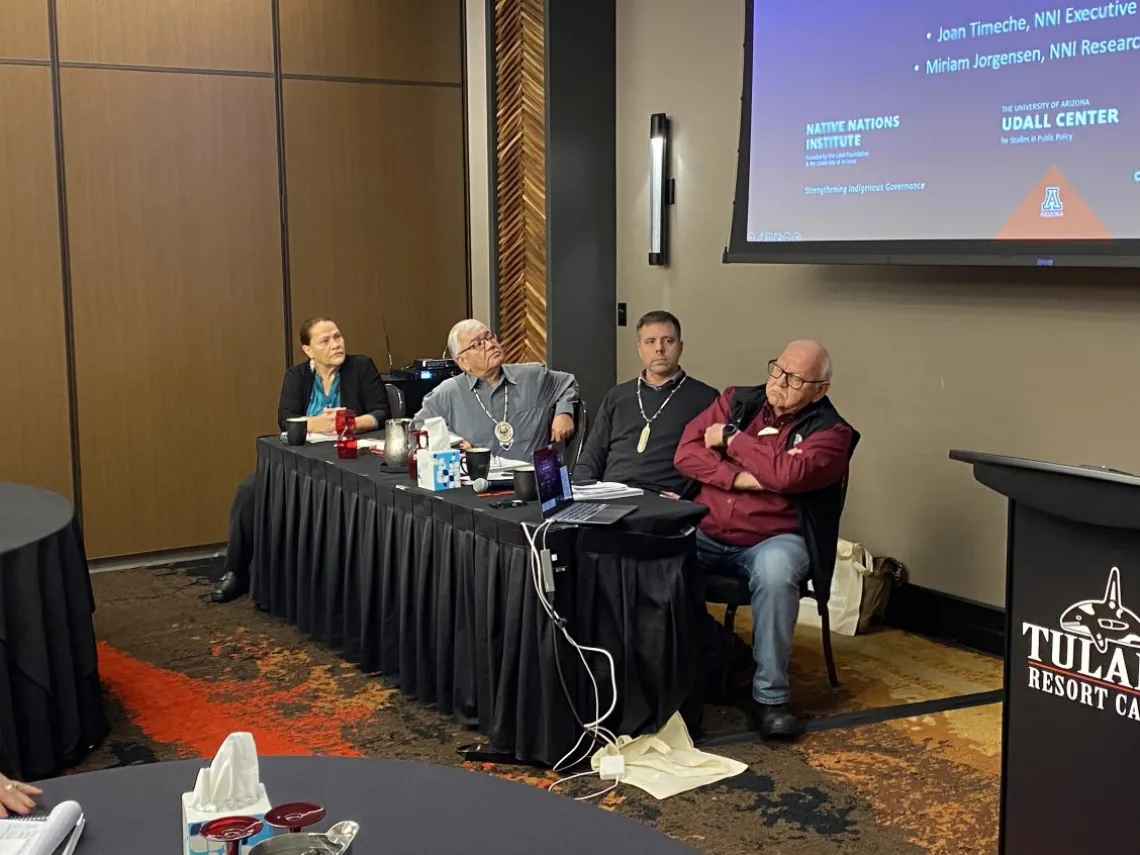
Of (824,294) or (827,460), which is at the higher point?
(824,294)

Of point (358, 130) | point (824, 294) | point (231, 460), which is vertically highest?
point (358, 130)

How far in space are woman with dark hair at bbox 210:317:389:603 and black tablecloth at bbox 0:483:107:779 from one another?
5.06ft

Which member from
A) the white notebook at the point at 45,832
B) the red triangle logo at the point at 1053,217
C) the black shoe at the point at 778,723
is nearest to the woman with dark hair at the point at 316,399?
the black shoe at the point at 778,723

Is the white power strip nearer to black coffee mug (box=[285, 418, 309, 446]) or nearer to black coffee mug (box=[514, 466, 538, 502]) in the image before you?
black coffee mug (box=[514, 466, 538, 502])

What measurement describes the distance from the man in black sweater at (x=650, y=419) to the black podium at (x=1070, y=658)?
2.23 meters

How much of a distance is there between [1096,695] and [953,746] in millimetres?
1605

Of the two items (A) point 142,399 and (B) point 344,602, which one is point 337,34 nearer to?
(A) point 142,399

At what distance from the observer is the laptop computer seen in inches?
139

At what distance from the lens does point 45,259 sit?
5984 millimetres

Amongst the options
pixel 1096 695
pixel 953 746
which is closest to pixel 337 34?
pixel 953 746

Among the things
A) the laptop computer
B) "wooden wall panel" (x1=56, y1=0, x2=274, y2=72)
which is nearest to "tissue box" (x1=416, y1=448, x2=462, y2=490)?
the laptop computer

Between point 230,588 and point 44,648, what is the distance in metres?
1.94

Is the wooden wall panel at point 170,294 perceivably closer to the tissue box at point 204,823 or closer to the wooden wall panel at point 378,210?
the wooden wall panel at point 378,210

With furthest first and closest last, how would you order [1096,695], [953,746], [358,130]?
[358,130] < [953,746] < [1096,695]
